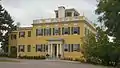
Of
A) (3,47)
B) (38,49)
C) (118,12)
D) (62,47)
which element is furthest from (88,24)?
(118,12)

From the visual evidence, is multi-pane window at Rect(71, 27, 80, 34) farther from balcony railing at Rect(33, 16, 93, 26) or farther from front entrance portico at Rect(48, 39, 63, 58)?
front entrance portico at Rect(48, 39, 63, 58)

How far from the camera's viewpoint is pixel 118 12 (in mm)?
23750

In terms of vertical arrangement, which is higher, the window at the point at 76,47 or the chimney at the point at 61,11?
the chimney at the point at 61,11

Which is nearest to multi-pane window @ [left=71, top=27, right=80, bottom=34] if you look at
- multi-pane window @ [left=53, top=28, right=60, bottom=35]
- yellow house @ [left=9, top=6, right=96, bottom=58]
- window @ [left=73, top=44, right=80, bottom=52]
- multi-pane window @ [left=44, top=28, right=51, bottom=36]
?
yellow house @ [left=9, top=6, right=96, bottom=58]

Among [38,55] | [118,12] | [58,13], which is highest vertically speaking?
[58,13]

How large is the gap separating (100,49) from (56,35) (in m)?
17.0

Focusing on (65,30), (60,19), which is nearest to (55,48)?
(65,30)

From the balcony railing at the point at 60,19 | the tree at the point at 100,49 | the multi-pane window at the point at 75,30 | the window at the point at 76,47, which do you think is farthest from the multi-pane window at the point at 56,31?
the tree at the point at 100,49

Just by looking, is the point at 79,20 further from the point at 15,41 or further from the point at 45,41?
the point at 15,41

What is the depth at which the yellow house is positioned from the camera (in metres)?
50.3

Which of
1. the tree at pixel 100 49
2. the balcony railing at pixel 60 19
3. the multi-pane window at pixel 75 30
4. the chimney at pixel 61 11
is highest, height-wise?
the chimney at pixel 61 11

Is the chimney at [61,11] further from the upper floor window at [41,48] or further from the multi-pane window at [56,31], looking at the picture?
the upper floor window at [41,48]

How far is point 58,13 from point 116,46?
25.1 m

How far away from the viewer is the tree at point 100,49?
3500 centimetres
